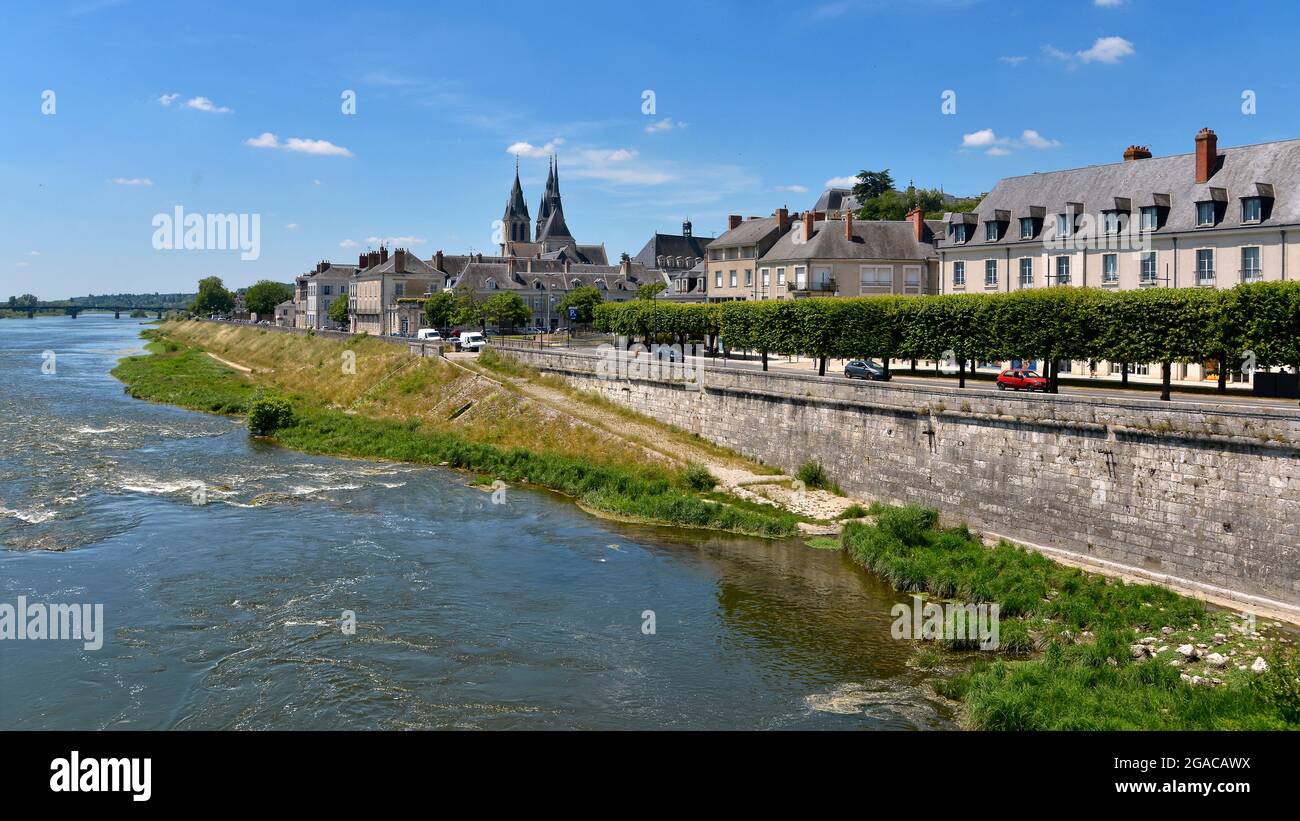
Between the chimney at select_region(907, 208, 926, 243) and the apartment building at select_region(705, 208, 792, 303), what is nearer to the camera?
the chimney at select_region(907, 208, 926, 243)

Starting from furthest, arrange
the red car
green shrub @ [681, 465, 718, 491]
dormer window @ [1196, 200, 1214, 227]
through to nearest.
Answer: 1. dormer window @ [1196, 200, 1214, 227]
2. the red car
3. green shrub @ [681, 465, 718, 491]

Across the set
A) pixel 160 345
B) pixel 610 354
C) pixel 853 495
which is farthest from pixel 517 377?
pixel 160 345

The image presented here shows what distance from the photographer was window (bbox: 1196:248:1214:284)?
41.8 metres

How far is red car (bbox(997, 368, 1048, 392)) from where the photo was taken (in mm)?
36188

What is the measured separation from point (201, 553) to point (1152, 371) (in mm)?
39212

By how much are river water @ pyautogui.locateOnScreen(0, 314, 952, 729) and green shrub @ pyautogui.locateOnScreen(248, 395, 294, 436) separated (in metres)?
11.7

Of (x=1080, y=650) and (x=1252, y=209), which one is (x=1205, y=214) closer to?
(x=1252, y=209)

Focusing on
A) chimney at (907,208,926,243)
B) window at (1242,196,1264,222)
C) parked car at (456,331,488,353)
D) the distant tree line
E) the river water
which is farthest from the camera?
chimney at (907,208,926,243)

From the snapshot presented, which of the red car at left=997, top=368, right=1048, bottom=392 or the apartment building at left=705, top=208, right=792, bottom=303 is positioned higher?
the apartment building at left=705, top=208, right=792, bottom=303

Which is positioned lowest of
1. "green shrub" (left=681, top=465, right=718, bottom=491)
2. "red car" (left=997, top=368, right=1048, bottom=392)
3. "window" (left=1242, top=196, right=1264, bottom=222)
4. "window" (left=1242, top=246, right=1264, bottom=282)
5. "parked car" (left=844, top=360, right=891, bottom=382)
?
"green shrub" (left=681, top=465, right=718, bottom=491)

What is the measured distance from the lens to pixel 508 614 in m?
21.8

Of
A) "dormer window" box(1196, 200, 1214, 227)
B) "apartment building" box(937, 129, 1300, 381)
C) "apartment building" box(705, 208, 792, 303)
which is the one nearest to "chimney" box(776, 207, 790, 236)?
"apartment building" box(705, 208, 792, 303)

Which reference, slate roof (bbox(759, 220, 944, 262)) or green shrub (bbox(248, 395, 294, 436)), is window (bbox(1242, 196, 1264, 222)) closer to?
slate roof (bbox(759, 220, 944, 262))
